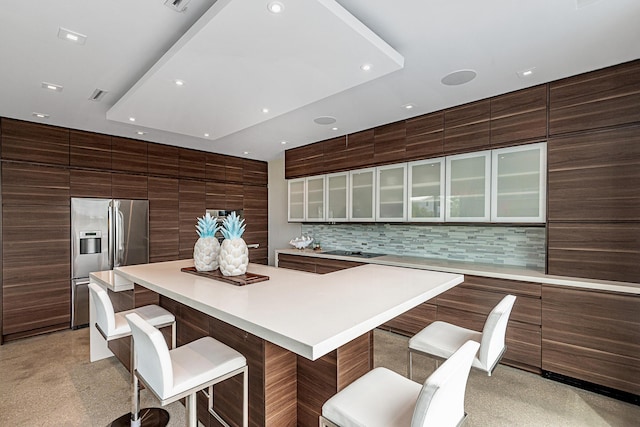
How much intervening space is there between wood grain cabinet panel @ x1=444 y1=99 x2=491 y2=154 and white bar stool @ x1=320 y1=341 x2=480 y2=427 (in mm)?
2519

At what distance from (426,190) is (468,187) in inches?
18.5

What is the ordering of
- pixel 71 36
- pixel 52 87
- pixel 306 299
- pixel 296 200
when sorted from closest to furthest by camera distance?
pixel 306 299
pixel 71 36
pixel 52 87
pixel 296 200

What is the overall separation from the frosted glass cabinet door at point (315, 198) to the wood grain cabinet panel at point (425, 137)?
155 cm

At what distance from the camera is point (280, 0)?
1.38 metres

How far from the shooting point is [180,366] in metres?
1.46

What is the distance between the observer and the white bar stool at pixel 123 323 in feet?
6.52

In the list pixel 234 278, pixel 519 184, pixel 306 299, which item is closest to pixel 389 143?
pixel 519 184

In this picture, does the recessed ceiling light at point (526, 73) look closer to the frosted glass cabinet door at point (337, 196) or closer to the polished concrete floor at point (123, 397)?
the frosted glass cabinet door at point (337, 196)

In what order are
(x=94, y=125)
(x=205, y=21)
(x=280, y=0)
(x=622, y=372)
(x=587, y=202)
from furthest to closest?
1. (x=94, y=125)
2. (x=587, y=202)
3. (x=622, y=372)
4. (x=205, y=21)
5. (x=280, y=0)

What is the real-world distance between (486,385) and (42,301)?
4856mm

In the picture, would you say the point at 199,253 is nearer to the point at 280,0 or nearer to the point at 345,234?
the point at 280,0

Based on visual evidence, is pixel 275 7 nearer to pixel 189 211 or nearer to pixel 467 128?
pixel 467 128

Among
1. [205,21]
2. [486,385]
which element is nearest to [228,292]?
[205,21]

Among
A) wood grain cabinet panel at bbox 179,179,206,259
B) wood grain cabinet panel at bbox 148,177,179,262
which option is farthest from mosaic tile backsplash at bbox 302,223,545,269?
wood grain cabinet panel at bbox 148,177,179,262
